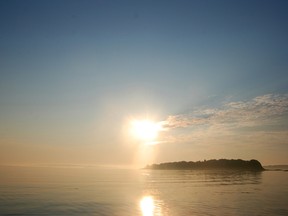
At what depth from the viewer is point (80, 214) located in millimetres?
37469

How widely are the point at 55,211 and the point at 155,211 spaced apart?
13542mm

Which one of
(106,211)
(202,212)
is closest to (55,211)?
(106,211)

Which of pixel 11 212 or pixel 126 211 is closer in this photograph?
pixel 11 212

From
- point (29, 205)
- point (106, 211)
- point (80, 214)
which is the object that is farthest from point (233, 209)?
point (29, 205)

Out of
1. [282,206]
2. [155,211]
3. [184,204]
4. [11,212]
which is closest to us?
[11,212]

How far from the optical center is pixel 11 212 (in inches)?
1474

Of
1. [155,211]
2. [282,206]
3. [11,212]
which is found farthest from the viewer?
[282,206]

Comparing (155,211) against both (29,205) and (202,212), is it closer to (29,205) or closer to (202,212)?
(202,212)

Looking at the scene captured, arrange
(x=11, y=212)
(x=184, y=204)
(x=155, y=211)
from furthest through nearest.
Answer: (x=184, y=204)
(x=155, y=211)
(x=11, y=212)

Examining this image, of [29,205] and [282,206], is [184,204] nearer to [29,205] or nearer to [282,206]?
[282,206]

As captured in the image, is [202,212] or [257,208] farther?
[257,208]

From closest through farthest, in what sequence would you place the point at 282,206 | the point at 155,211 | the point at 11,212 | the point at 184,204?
the point at 11,212
the point at 155,211
the point at 282,206
the point at 184,204

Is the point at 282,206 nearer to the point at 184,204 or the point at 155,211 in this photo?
the point at 184,204

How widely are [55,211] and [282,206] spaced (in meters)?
32.9
